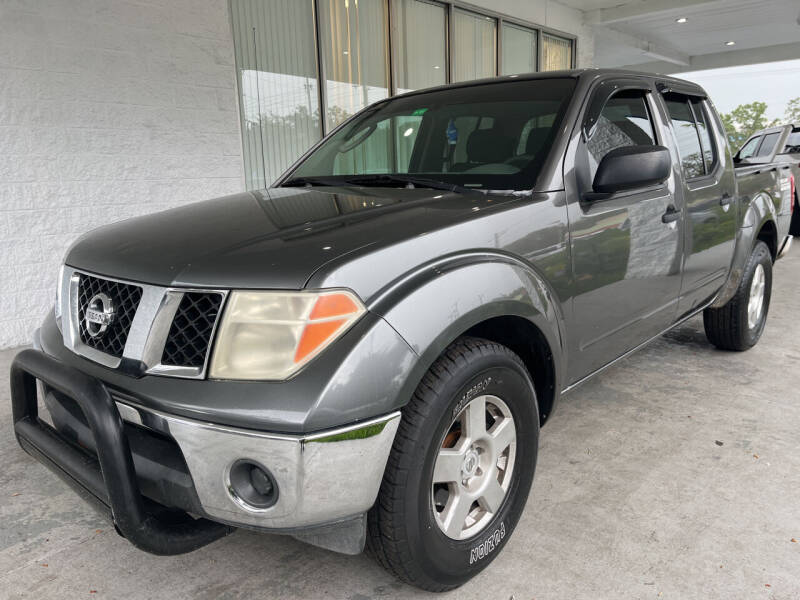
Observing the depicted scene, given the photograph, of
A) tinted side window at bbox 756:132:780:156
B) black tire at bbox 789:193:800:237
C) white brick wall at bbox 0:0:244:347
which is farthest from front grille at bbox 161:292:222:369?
black tire at bbox 789:193:800:237

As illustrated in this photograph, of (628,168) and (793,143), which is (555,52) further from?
(628,168)

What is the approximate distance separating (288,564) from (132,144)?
4.02 m

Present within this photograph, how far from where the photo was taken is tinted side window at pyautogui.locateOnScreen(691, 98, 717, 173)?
3.30 meters

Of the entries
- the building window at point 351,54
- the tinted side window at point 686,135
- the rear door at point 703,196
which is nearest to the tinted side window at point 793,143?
the building window at point 351,54

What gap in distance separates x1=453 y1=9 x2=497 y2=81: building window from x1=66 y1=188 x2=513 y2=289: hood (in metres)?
6.48

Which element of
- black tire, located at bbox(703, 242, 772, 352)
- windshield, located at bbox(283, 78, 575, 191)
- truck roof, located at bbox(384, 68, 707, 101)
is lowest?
black tire, located at bbox(703, 242, 772, 352)

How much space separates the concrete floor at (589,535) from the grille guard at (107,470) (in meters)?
0.45

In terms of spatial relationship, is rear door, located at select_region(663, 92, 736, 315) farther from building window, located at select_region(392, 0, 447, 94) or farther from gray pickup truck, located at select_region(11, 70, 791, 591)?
building window, located at select_region(392, 0, 447, 94)

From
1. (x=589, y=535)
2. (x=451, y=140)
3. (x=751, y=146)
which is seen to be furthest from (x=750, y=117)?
(x=589, y=535)

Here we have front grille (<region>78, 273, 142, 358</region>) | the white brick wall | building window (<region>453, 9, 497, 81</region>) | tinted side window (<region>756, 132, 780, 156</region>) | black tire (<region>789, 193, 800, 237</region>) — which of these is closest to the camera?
front grille (<region>78, 273, 142, 358</region>)

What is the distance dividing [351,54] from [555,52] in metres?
4.68

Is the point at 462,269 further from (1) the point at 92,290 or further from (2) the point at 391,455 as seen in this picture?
(1) the point at 92,290

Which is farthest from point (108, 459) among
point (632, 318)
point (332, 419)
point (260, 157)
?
point (260, 157)

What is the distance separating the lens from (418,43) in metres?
7.60
